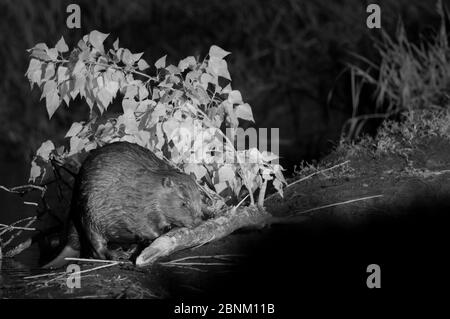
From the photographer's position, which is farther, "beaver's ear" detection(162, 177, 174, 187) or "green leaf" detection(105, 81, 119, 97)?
"green leaf" detection(105, 81, 119, 97)

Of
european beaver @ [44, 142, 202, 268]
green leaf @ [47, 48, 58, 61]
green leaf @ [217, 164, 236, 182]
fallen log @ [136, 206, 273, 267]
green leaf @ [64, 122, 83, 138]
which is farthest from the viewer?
green leaf @ [64, 122, 83, 138]

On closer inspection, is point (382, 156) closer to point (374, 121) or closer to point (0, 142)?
point (374, 121)

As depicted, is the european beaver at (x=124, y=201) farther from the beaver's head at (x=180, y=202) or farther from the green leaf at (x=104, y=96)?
the green leaf at (x=104, y=96)

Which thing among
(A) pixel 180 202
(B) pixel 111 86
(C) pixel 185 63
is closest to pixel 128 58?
(B) pixel 111 86

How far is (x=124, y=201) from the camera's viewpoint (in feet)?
13.4

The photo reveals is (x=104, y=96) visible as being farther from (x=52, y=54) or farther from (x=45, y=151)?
(x=45, y=151)

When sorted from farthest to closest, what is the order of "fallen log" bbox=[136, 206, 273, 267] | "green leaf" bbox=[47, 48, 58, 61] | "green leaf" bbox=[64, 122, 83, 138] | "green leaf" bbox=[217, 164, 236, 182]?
"green leaf" bbox=[64, 122, 83, 138]
"green leaf" bbox=[217, 164, 236, 182]
"green leaf" bbox=[47, 48, 58, 61]
"fallen log" bbox=[136, 206, 273, 267]

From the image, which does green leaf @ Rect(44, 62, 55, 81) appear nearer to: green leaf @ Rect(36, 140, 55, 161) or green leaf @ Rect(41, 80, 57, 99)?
green leaf @ Rect(41, 80, 57, 99)

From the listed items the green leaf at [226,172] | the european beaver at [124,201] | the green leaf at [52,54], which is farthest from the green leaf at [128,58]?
the green leaf at [226,172]

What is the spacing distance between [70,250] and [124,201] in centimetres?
38

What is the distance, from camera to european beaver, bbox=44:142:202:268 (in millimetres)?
4047

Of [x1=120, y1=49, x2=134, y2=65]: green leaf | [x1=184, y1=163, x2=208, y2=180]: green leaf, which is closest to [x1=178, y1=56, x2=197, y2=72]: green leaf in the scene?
[x1=120, y1=49, x2=134, y2=65]: green leaf

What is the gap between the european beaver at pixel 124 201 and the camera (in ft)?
13.3

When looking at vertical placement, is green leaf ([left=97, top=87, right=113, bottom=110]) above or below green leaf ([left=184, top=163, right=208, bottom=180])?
above
